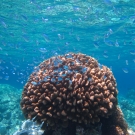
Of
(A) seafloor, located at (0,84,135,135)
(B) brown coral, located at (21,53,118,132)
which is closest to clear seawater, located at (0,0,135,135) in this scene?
(A) seafloor, located at (0,84,135,135)

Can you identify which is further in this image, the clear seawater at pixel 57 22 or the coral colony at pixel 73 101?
the clear seawater at pixel 57 22

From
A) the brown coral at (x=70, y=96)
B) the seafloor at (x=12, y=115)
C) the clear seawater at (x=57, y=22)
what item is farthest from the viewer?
the clear seawater at (x=57, y=22)

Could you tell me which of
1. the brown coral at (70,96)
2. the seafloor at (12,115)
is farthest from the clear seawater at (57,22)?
the brown coral at (70,96)

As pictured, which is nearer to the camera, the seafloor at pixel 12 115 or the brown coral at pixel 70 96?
the brown coral at pixel 70 96

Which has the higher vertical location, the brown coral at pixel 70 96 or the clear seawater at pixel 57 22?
the clear seawater at pixel 57 22

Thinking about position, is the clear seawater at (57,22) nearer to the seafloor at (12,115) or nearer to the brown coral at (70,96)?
the seafloor at (12,115)

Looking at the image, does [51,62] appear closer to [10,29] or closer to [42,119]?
[42,119]

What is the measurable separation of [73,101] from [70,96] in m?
0.18

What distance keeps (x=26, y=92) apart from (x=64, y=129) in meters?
1.91

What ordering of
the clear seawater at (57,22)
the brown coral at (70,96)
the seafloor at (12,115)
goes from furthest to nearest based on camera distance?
the clear seawater at (57,22), the seafloor at (12,115), the brown coral at (70,96)

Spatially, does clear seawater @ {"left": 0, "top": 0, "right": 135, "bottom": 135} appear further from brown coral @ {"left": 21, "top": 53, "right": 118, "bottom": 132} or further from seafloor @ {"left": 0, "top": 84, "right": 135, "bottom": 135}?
brown coral @ {"left": 21, "top": 53, "right": 118, "bottom": 132}

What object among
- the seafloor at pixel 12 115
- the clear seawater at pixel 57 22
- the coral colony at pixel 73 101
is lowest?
the coral colony at pixel 73 101

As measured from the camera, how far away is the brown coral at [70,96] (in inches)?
217

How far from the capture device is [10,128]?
17.7 metres
